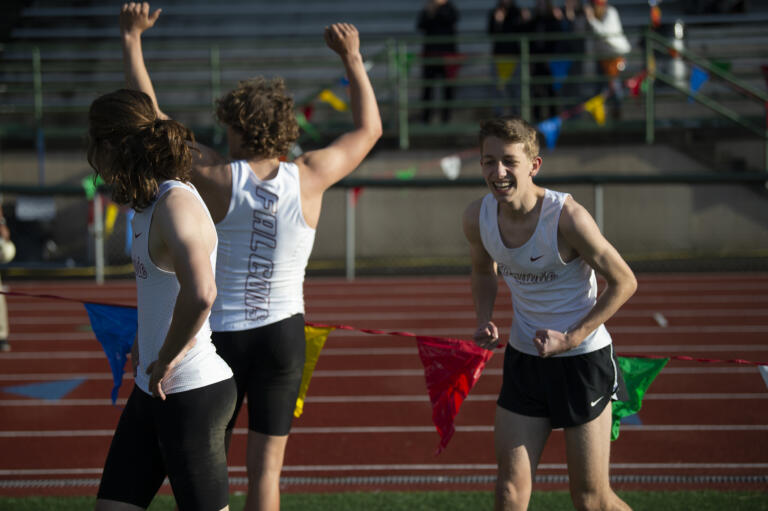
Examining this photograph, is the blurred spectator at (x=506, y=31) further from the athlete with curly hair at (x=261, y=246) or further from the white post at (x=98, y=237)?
the athlete with curly hair at (x=261, y=246)

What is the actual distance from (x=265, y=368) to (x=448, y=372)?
982mm

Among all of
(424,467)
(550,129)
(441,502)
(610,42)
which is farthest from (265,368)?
(610,42)

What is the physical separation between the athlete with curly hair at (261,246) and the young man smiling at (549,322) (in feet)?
2.29

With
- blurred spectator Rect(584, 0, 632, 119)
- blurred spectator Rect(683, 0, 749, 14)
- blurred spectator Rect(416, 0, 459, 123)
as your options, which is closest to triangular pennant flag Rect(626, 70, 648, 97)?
blurred spectator Rect(584, 0, 632, 119)

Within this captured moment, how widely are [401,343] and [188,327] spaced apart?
6008 mm

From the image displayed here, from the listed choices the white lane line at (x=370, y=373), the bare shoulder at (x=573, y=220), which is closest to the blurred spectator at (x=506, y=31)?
the white lane line at (x=370, y=373)

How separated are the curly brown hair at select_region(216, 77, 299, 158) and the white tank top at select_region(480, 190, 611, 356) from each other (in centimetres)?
83

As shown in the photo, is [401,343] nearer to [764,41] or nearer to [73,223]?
[73,223]

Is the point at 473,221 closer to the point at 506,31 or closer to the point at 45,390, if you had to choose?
the point at 45,390

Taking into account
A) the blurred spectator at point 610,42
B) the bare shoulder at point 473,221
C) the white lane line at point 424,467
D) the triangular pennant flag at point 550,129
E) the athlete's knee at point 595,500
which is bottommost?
the white lane line at point 424,467

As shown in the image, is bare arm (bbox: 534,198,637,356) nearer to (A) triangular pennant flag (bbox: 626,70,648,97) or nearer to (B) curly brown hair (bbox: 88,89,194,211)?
(B) curly brown hair (bbox: 88,89,194,211)

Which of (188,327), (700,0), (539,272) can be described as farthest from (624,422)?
(700,0)

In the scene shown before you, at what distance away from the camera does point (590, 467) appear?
313cm

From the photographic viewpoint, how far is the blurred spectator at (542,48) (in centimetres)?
1473
